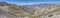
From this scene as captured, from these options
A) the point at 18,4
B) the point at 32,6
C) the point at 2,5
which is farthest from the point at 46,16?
→ the point at 2,5

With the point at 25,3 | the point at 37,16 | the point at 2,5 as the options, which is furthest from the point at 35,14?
the point at 2,5

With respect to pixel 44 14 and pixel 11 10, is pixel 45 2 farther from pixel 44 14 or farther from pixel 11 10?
pixel 11 10

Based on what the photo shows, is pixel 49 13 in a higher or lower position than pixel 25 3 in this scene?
lower

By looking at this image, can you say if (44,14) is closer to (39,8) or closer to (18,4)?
(39,8)

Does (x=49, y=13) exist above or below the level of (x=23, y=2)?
below

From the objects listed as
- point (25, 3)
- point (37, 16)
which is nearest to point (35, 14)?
point (37, 16)
